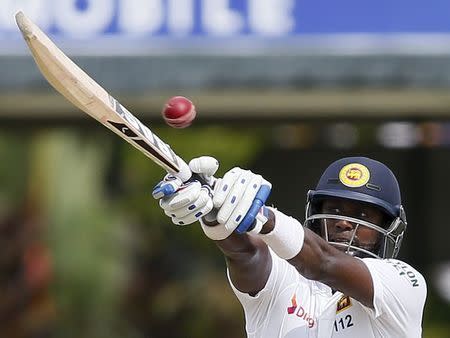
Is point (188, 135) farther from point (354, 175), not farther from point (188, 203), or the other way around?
point (188, 203)

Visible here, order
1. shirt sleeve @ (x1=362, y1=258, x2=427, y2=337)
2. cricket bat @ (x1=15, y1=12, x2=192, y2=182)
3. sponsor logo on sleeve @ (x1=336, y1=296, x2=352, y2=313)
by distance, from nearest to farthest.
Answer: cricket bat @ (x1=15, y1=12, x2=192, y2=182) → shirt sleeve @ (x1=362, y1=258, x2=427, y2=337) → sponsor logo on sleeve @ (x1=336, y1=296, x2=352, y2=313)

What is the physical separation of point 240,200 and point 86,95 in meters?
0.42

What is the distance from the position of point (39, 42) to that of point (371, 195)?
106 centimetres

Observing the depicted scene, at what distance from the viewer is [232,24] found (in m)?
6.65

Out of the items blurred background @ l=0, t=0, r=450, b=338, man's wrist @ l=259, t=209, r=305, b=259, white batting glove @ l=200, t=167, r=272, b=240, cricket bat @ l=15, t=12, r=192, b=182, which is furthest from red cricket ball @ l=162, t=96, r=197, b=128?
blurred background @ l=0, t=0, r=450, b=338

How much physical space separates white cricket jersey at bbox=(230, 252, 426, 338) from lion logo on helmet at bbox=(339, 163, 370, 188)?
9.1 inches

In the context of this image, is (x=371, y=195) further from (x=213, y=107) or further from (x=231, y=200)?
(x=213, y=107)

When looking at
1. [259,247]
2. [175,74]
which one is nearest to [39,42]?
[259,247]

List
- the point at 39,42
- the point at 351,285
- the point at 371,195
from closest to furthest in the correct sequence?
the point at 39,42 < the point at 351,285 < the point at 371,195

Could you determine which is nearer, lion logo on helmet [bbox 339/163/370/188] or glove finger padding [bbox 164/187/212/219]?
glove finger padding [bbox 164/187/212/219]

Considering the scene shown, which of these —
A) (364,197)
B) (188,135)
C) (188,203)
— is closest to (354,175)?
(364,197)

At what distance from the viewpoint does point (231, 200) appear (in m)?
2.79

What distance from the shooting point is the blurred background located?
21.8ft

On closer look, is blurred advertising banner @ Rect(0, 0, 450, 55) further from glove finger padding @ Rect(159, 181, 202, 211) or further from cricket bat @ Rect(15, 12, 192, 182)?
glove finger padding @ Rect(159, 181, 202, 211)
